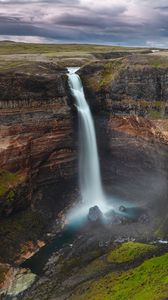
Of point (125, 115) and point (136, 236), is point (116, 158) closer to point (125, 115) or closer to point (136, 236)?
point (125, 115)

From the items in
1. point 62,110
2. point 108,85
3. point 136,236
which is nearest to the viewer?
point 136,236

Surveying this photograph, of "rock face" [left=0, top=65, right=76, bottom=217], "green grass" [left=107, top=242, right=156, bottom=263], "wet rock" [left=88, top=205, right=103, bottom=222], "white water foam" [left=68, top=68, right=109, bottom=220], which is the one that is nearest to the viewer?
"green grass" [left=107, top=242, right=156, bottom=263]

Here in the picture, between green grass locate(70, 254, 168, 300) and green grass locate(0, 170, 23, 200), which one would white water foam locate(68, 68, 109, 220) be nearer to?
green grass locate(0, 170, 23, 200)

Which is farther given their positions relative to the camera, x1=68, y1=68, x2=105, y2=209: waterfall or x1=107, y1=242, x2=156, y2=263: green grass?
x1=68, y1=68, x2=105, y2=209: waterfall

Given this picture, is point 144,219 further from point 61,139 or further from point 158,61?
point 158,61

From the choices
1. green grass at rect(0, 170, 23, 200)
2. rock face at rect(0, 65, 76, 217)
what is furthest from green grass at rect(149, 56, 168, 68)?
green grass at rect(0, 170, 23, 200)

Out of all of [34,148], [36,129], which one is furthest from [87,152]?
[36,129]

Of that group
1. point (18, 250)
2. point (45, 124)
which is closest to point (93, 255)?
point (18, 250)
